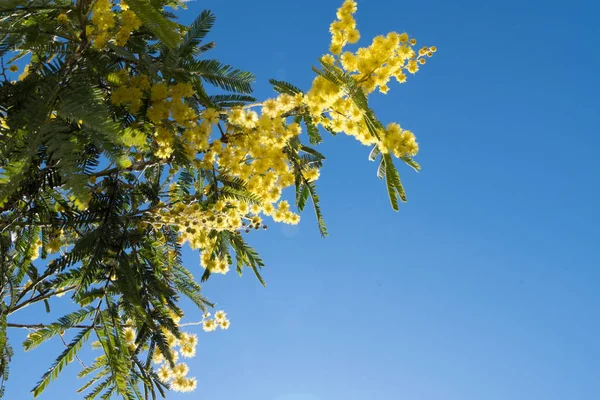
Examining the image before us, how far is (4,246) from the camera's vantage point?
3.14m

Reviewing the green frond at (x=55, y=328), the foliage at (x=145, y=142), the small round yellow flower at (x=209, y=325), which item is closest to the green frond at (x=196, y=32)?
the foliage at (x=145, y=142)

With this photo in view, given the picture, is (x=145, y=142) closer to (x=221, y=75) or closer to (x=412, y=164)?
(x=221, y=75)

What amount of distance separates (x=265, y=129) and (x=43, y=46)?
1.21 meters

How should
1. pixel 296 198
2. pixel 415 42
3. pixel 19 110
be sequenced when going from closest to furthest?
1. pixel 19 110
2. pixel 415 42
3. pixel 296 198

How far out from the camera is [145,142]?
2453 millimetres

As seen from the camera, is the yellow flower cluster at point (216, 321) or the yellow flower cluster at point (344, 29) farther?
the yellow flower cluster at point (216, 321)

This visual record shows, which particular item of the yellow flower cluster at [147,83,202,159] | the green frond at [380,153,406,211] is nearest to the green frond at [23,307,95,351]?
the yellow flower cluster at [147,83,202,159]

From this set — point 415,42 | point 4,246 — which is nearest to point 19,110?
point 4,246

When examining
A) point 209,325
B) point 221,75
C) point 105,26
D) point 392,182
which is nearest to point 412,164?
point 392,182

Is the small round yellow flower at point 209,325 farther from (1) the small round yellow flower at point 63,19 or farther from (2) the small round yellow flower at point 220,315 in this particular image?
(1) the small round yellow flower at point 63,19

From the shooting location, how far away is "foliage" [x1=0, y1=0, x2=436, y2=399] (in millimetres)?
2334

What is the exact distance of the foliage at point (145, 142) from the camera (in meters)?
2.33

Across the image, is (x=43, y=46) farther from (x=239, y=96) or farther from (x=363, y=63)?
(x=363, y=63)

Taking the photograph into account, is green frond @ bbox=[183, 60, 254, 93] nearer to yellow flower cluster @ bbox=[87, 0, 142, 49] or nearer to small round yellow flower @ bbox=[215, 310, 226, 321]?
yellow flower cluster @ bbox=[87, 0, 142, 49]
